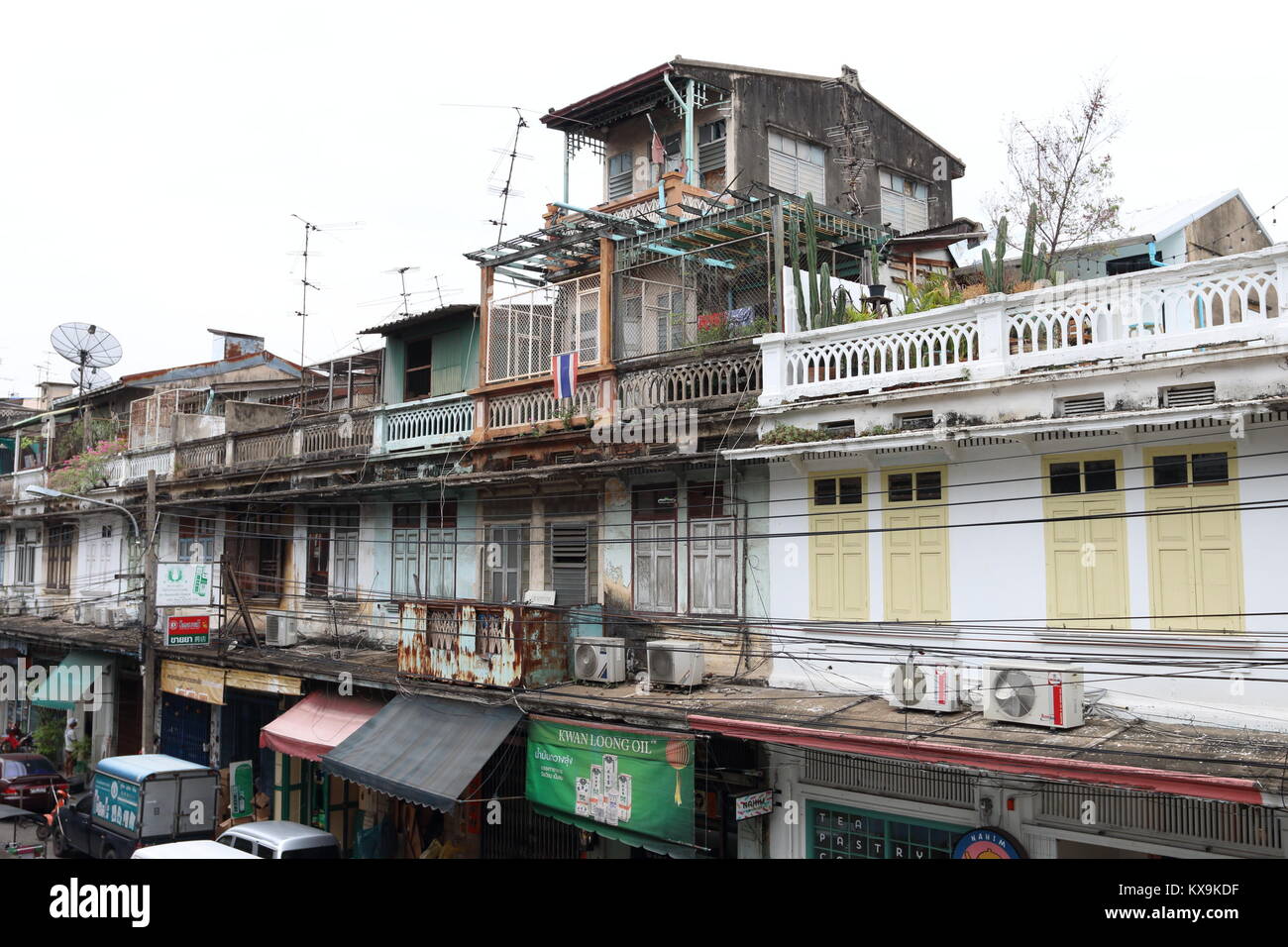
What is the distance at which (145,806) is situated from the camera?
18078mm

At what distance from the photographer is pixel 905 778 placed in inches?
475

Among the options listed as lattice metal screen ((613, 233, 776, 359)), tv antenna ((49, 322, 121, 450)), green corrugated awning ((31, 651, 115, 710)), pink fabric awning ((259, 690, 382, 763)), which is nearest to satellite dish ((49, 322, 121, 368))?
tv antenna ((49, 322, 121, 450))

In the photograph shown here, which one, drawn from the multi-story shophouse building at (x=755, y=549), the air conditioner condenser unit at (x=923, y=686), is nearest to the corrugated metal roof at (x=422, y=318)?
the multi-story shophouse building at (x=755, y=549)

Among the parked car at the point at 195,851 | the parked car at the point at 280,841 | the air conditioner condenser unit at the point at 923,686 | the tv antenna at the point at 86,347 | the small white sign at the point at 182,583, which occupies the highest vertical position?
the tv antenna at the point at 86,347

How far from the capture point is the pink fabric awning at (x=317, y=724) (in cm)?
1756

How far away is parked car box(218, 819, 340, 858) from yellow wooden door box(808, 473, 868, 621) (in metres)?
8.27

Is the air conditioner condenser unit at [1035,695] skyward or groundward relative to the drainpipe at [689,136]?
groundward

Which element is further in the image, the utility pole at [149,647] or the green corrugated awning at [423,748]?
the utility pole at [149,647]

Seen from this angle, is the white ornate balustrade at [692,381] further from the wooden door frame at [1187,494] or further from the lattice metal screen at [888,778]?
the wooden door frame at [1187,494]

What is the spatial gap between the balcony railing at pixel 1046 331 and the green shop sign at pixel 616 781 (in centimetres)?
479

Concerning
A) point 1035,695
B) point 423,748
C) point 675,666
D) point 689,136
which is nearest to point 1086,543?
point 1035,695

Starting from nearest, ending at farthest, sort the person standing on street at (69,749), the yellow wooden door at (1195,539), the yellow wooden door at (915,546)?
the yellow wooden door at (1195,539), the yellow wooden door at (915,546), the person standing on street at (69,749)

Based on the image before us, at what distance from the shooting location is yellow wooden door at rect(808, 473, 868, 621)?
1304 cm

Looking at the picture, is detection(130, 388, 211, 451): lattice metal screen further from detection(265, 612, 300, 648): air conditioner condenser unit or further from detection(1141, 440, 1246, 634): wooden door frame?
detection(1141, 440, 1246, 634): wooden door frame
